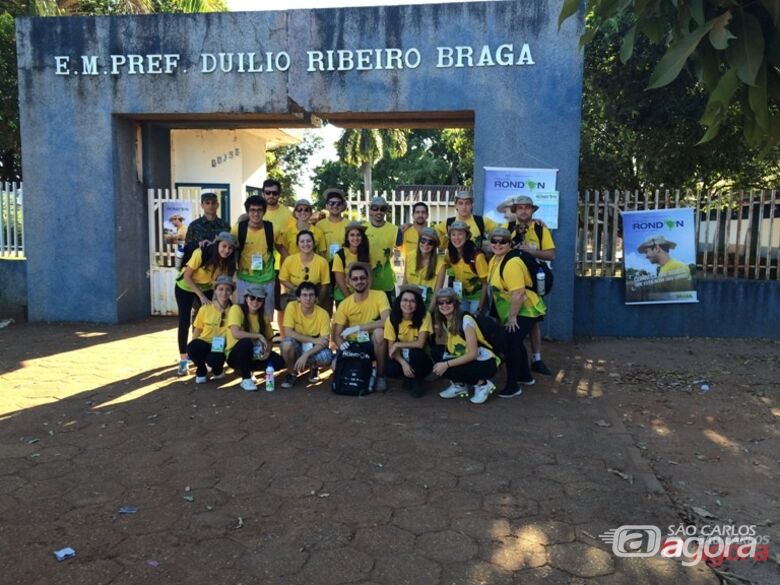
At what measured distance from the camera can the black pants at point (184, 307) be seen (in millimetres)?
6539

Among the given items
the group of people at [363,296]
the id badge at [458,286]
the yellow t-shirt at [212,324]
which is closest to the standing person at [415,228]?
the group of people at [363,296]

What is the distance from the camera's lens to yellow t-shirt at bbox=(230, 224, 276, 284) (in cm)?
665

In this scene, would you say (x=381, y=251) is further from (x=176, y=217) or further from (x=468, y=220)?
(x=176, y=217)

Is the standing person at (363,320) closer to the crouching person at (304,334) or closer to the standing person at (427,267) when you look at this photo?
the crouching person at (304,334)

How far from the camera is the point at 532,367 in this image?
6.92 m

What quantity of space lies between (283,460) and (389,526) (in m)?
1.16

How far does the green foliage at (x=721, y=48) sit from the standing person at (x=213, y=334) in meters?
4.72

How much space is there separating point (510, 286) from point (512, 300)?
0.13 metres

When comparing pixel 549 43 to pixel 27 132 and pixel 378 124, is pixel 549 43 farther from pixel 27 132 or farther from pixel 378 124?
pixel 27 132

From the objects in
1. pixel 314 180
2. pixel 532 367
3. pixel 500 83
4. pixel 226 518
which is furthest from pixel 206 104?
pixel 314 180

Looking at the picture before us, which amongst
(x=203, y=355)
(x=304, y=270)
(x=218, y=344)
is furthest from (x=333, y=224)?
(x=203, y=355)

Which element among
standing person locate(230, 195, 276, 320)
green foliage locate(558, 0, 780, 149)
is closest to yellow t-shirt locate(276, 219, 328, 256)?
standing person locate(230, 195, 276, 320)

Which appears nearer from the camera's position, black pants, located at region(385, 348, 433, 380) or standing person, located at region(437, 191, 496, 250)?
black pants, located at region(385, 348, 433, 380)

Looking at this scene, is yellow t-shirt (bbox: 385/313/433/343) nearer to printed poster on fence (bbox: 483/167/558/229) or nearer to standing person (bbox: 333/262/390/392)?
standing person (bbox: 333/262/390/392)
